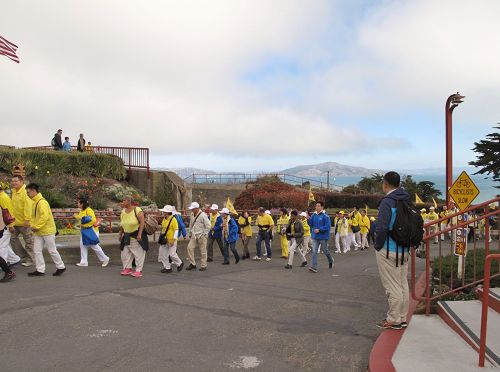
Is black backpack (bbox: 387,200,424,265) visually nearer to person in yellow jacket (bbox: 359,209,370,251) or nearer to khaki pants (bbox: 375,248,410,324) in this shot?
khaki pants (bbox: 375,248,410,324)

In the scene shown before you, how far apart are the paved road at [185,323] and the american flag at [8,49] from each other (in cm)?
1210

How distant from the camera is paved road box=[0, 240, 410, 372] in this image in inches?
207

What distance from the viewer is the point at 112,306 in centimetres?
766

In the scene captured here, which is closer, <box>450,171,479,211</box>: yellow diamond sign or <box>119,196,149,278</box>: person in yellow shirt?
<box>119,196,149,278</box>: person in yellow shirt

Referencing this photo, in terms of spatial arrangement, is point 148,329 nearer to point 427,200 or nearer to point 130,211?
point 130,211

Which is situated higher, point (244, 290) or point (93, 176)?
point (93, 176)

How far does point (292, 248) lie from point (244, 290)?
4008 millimetres

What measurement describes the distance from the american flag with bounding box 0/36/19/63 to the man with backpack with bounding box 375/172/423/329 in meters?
17.9

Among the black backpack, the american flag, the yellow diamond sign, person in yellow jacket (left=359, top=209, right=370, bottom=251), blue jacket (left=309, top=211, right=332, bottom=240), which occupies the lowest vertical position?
person in yellow jacket (left=359, top=209, right=370, bottom=251)

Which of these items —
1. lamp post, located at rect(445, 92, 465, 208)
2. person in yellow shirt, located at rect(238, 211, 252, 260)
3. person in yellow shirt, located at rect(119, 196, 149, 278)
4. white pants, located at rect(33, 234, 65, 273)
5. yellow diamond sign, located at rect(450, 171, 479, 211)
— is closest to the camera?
white pants, located at rect(33, 234, 65, 273)

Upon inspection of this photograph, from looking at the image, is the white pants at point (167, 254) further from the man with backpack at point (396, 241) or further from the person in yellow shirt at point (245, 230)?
the man with backpack at point (396, 241)

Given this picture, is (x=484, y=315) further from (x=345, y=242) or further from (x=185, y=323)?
(x=345, y=242)

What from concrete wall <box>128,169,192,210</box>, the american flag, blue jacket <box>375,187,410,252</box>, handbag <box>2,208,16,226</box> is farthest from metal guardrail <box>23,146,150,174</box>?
blue jacket <box>375,187,410,252</box>

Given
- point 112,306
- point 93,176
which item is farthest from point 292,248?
point 93,176
